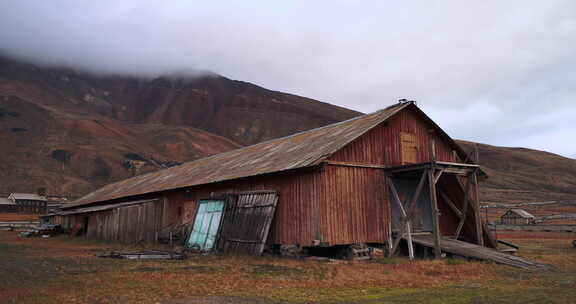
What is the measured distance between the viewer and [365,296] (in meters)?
9.30

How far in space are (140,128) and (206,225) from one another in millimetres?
115528

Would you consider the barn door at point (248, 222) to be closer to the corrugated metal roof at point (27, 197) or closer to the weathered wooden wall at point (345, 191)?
the weathered wooden wall at point (345, 191)

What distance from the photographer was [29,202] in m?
71.1

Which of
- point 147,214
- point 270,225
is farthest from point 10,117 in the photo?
point 270,225

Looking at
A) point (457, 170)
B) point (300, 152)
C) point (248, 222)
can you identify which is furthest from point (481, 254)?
point (248, 222)

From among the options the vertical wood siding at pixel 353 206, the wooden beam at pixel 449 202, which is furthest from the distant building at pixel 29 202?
the wooden beam at pixel 449 202

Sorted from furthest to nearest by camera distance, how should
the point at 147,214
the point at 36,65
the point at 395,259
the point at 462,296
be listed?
the point at 36,65 < the point at 147,214 < the point at 395,259 < the point at 462,296

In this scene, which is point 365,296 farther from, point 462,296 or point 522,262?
point 522,262

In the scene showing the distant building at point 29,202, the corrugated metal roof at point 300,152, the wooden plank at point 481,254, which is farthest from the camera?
the distant building at point 29,202

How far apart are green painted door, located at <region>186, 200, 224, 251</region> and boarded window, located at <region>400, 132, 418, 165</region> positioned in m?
8.29

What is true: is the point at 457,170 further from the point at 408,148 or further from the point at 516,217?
the point at 516,217

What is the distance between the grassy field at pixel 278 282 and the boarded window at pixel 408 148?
5.18m

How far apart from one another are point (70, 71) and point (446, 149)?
184 m

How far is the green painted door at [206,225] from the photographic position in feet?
66.0
